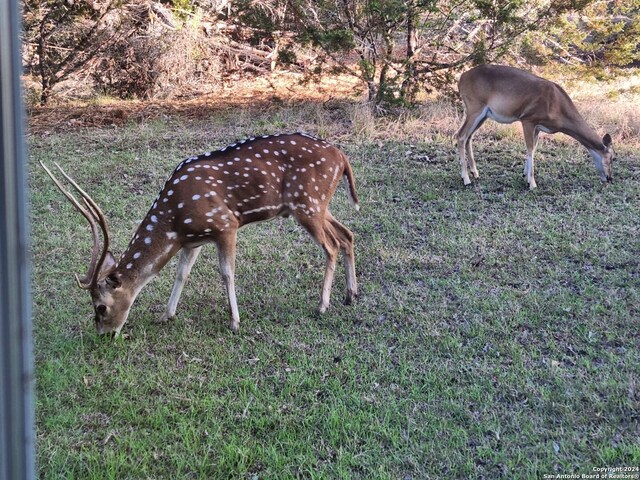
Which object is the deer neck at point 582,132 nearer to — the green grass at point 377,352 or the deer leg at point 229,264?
the green grass at point 377,352

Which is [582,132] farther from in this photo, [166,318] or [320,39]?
[166,318]

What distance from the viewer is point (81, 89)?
13242mm

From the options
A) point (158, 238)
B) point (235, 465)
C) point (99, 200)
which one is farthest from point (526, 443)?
point (99, 200)

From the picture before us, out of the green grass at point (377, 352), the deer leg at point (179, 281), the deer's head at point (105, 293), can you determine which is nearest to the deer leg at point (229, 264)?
the green grass at point (377, 352)

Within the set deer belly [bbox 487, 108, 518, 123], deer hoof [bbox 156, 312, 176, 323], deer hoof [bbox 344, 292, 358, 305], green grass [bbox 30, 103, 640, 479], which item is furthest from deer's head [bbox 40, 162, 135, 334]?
deer belly [bbox 487, 108, 518, 123]

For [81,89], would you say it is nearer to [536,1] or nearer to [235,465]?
[536,1]

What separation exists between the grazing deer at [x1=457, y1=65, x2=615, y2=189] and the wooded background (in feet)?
8.25

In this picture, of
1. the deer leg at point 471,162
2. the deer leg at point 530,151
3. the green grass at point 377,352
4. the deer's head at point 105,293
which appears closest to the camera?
the green grass at point 377,352

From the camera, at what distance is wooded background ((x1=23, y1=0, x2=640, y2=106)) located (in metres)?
11.5

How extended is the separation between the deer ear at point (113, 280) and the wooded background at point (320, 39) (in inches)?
295

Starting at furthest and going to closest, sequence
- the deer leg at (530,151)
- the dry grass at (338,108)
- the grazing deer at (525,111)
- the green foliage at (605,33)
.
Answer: the green foliage at (605,33)
the dry grass at (338,108)
the grazing deer at (525,111)
the deer leg at (530,151)

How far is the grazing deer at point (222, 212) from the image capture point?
475cm

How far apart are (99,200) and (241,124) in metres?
3.96

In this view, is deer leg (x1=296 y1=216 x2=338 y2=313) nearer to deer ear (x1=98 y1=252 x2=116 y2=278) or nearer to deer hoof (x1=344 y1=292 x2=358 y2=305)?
deer hoof (x1=344 y1=292 x2=358 y2=305)
